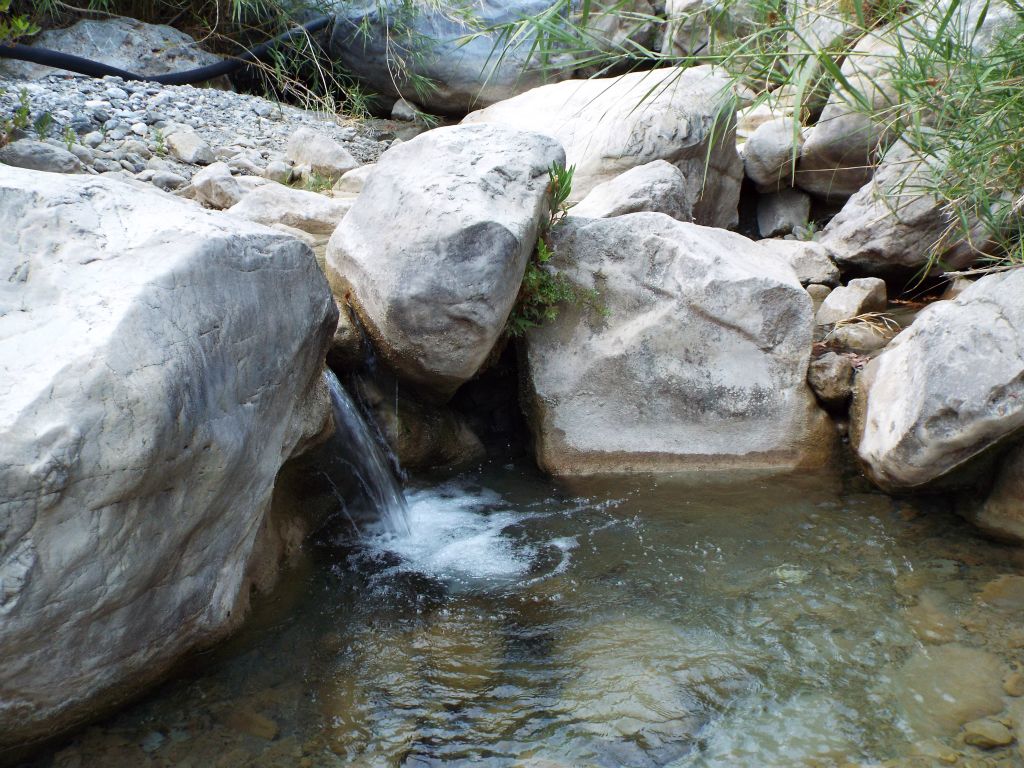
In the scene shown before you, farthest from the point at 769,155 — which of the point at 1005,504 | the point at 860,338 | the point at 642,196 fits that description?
the point at 1005,504

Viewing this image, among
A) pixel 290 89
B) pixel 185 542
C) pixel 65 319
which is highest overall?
pixel 65 319

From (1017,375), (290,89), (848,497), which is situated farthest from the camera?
(290,89)

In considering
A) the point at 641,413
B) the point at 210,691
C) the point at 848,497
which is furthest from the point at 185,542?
the point at 848,497

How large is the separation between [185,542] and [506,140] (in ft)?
8.26

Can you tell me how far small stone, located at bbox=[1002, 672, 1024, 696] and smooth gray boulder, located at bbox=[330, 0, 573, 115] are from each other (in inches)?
284

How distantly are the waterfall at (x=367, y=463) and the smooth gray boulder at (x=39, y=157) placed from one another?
2.29 metres

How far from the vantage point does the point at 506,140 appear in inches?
171

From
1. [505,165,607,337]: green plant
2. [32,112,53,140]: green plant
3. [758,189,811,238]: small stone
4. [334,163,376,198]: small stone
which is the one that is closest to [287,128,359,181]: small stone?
[334,163,376,198]: small stone

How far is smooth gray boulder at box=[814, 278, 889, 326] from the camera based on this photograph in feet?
16.8

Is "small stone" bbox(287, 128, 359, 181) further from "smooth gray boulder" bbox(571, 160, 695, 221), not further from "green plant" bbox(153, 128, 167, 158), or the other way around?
"smooth gray boulder" bbox(571, 160, 695, 221)

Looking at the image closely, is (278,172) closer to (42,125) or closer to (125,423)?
(42,125)

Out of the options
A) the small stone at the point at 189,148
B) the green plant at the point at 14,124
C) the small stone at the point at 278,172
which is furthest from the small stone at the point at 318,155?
the green plant at the point at 14,124

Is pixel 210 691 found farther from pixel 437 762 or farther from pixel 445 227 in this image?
pixel 445 227

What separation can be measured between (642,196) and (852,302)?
133cm
